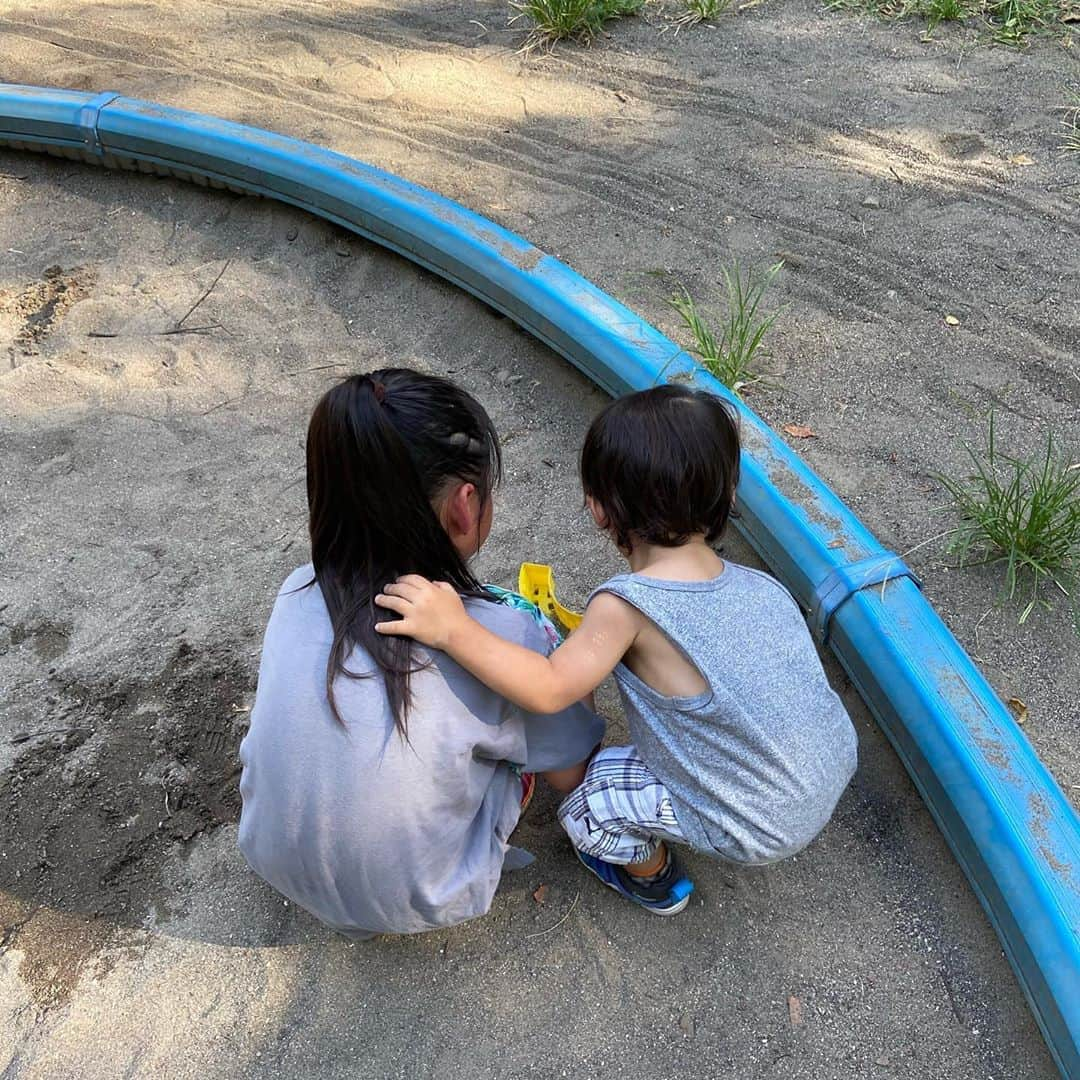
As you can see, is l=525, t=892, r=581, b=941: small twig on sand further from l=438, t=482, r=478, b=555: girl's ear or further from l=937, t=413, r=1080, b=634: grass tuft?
l=937, t=413, r=1080, b=634: grass tuft

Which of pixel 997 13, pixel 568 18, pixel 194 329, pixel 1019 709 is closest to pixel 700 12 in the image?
pixel 568 18

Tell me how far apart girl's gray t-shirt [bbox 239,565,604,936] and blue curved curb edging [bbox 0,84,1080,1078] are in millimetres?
705

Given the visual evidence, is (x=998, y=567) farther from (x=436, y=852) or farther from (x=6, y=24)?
(x=6, y=24)

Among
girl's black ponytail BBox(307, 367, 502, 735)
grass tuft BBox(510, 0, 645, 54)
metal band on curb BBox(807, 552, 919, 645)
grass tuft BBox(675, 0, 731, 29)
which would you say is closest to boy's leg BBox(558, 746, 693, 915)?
girl's black ponytail BBox(307, 367, 502, 735)

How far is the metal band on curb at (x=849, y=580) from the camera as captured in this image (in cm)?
199

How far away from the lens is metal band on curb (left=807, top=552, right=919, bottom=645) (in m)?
1.99

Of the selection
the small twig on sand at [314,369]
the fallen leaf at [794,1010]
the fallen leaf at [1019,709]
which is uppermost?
the fallen leaf at [1019,709]

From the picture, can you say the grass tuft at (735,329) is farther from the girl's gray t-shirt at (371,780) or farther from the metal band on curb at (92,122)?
the metal band on curb at (92,122)

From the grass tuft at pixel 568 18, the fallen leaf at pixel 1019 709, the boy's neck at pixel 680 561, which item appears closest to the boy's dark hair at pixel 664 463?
the boy's neck at pixel 680 561

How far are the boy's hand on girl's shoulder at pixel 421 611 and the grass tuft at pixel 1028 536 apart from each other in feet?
4.10

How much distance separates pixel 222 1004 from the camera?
5.49ft

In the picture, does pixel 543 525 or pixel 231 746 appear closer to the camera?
pixel 231 746

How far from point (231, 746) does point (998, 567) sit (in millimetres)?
1589

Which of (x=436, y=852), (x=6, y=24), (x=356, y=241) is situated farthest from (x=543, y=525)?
(x=6, y=24)
